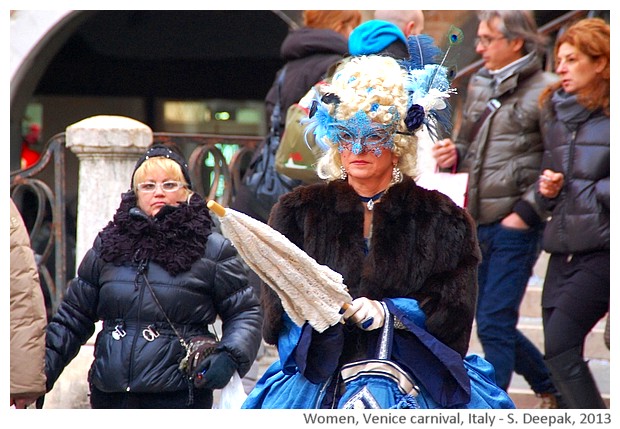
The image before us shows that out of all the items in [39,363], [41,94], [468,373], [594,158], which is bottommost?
[41,94]

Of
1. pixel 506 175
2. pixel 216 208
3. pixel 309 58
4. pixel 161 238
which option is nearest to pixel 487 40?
pixel 506 175

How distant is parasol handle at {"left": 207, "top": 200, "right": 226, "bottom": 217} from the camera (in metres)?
3.86

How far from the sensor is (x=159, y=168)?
578cm

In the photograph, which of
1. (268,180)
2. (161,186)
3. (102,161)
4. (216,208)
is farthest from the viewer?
(102,161)

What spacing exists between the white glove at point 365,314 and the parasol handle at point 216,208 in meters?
0.66

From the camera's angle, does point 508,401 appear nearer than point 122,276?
Yes

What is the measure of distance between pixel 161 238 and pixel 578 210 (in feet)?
7.53

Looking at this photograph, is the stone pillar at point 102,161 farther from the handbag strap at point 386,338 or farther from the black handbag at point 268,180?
the handbag strap at point 386,338

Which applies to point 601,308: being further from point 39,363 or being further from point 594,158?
point 39,363

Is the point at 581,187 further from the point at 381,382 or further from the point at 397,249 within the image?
the point at 381,382

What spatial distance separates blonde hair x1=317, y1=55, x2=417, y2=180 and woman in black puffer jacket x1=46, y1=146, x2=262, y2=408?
0.99 m

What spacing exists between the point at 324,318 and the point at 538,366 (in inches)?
131
